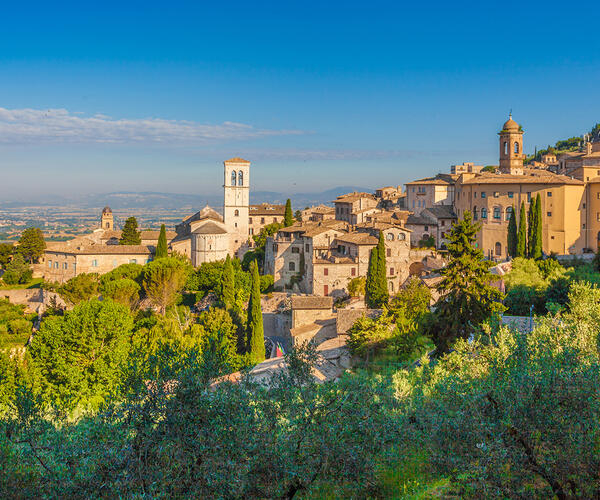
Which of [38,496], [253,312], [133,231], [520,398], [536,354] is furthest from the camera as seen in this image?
[133,231]

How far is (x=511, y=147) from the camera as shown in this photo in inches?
2616

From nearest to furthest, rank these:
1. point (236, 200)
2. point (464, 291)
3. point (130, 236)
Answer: point (464, 291) → point (130, 236) → point (236, 200)

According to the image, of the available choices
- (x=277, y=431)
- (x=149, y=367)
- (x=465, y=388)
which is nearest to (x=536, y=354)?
(x=465, y=388)

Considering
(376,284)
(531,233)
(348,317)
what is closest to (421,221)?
(531,233)

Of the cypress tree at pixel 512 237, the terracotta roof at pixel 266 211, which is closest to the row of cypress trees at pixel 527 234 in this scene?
the cypress tree at pixel 512 237

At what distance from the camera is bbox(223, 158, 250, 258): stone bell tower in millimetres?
66000

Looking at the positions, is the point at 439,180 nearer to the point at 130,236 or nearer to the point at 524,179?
the point at 524,179

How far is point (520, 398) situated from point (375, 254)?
100.0 ft

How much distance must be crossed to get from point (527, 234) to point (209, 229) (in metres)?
32.5

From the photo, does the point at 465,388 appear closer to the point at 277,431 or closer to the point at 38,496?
the point at 277,431

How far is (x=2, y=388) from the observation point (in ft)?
69.5

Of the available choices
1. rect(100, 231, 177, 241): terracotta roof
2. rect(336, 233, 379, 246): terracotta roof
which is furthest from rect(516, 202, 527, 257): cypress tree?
rect(100, 231, 177, 241): terracotta roof

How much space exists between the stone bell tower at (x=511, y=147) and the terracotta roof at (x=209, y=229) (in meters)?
36.1

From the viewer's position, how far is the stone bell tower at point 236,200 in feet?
217
